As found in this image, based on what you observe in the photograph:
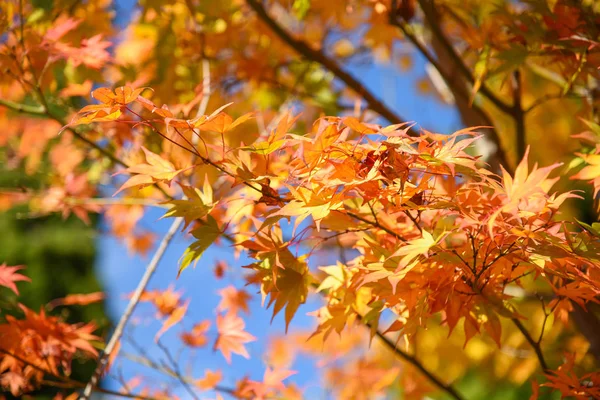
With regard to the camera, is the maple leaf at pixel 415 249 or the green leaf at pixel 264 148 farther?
the green leaf at pixel 264 148

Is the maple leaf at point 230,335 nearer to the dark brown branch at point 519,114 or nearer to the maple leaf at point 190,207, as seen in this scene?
the maple leaf at point 190,207

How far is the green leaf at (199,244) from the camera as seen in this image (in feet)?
2.79

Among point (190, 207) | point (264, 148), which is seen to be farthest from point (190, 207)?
point (264, 148)

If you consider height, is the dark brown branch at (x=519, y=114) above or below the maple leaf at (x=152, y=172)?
below

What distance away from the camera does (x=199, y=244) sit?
0.87 metres

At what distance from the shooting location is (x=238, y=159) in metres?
0.86

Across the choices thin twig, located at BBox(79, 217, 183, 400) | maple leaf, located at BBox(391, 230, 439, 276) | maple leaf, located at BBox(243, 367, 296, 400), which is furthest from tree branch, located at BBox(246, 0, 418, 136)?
maple leaf, located at BBox(391, 230, 439, 276)

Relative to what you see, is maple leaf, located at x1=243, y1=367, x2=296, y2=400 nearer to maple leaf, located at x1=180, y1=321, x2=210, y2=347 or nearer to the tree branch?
maple leaf, located at x1=180, y1=321, x2=210, y2=347

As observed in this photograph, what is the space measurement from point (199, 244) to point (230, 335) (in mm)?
464

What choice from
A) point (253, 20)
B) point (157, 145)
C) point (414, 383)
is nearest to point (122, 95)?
point (157, 145)

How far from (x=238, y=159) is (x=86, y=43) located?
0.71 meters

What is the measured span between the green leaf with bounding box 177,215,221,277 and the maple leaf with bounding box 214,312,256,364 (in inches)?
15.8

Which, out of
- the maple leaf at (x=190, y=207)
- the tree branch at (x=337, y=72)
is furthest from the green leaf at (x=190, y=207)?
the tree branch at (x=337, y=72)

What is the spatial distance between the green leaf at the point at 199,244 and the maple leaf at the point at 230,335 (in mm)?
401
